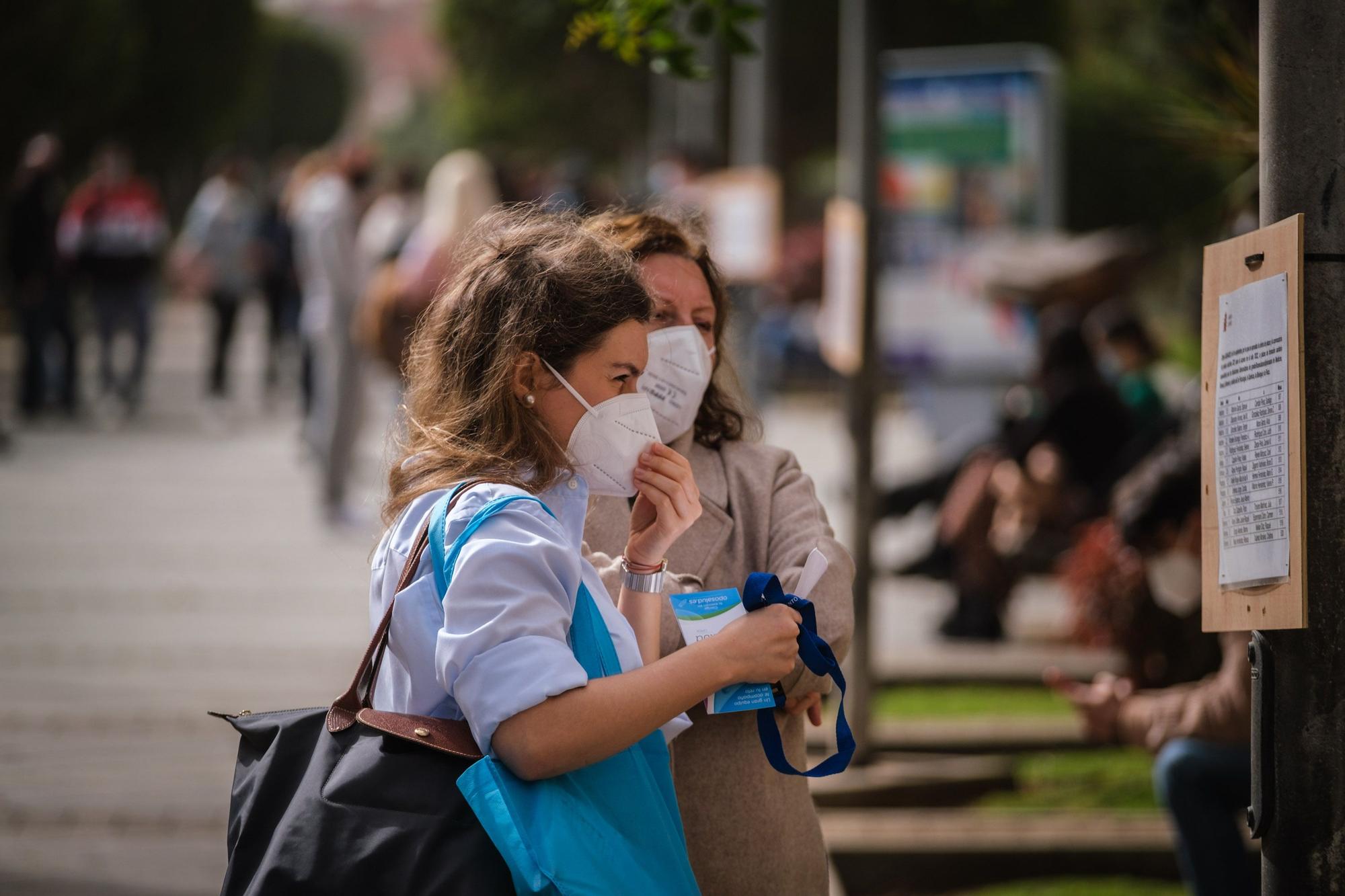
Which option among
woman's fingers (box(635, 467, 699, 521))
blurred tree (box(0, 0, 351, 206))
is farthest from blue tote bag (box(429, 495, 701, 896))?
blurred tree (box(0, 0, 351, 206))

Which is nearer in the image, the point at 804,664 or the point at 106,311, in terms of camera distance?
the point at 804,664

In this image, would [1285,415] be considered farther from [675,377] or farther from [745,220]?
[745,220]

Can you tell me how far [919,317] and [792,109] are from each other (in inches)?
936

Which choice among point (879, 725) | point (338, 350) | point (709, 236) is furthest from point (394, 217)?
point (709, 236)

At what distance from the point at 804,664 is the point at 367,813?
2.33 ft

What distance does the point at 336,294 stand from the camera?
31.3ft

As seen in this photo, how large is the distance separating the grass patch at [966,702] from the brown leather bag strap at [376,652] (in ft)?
14.3

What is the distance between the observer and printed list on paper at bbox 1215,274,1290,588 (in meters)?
2.22

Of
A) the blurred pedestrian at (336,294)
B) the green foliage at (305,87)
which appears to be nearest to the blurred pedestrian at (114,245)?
the blurred pedestrian at (336,294)

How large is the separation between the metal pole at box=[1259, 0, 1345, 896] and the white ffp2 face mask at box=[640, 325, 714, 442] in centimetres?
90

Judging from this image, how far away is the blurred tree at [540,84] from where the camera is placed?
36.9m

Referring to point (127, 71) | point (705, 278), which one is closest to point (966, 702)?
point (705, 278)

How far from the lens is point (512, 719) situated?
1989mm

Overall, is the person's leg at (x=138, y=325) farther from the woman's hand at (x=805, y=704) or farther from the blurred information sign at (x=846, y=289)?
the woman's hand at (x=805, y=704)
